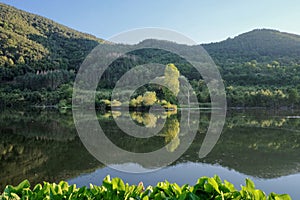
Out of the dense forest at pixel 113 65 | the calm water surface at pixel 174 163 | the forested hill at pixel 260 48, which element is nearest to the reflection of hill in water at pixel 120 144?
the calm water surface at pixel 174 163

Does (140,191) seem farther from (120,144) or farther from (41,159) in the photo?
(120,144)

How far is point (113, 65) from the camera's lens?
120 ft

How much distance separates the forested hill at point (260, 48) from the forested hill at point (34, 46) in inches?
1170

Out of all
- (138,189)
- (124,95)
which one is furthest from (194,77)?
(138,189)

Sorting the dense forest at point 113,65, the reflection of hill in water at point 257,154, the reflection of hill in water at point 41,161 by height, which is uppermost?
the dense forest at point 113,65

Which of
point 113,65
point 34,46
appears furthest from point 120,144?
point 34,46

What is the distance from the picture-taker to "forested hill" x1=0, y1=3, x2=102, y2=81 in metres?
51.3

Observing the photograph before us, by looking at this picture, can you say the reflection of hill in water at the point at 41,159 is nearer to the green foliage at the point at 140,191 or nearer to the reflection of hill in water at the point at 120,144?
the reflection of hill in water at the point at 120,144

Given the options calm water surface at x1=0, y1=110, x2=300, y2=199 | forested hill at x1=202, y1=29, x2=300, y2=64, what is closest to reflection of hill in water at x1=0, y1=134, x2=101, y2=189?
calm water surface at x1=0, y1=110, x2=300, y2=199

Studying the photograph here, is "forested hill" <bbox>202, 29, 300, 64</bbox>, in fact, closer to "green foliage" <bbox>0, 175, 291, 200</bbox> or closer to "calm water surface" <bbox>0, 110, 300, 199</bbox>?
"calm water surface" <bbox>0, 110, 300, 199</bbox>

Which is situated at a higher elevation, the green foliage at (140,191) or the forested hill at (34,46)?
the forested hill at (34,46)

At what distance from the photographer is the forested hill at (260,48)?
54.9m

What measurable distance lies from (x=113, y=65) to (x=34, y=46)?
97.2 ft

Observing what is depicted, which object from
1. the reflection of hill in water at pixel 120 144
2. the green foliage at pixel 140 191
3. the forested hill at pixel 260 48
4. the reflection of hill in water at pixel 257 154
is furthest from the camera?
the forested hill at pixel 260 48
